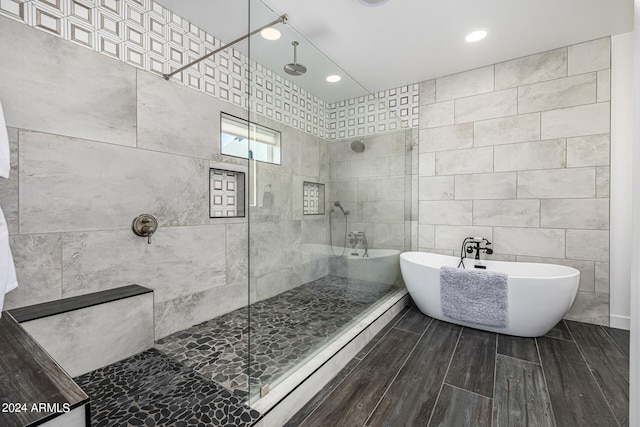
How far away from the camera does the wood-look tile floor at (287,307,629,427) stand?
146 cm

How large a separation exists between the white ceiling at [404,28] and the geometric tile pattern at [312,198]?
0.72 metres

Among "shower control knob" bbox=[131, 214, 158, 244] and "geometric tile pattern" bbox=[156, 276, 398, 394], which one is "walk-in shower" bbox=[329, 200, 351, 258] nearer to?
"geometric tile pattern" bbox=[156, 276, 398, 394]

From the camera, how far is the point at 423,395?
1.63 m

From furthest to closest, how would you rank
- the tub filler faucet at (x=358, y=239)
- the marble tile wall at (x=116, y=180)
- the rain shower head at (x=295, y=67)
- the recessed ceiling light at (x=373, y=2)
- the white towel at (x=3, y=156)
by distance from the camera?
the tub filler faucet at (x=358, y=239) → the recessed ceiling light at (x=373, y=2) → the rain shower head at (x=295, y=67) → the marble tile wall at (x=116, y=180) → the white towel at (x=3, y=156)

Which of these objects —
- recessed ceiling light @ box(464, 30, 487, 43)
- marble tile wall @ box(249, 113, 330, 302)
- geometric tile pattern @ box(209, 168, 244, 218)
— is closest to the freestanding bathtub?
marble tile wall @ box(249, 113, 330, 302)

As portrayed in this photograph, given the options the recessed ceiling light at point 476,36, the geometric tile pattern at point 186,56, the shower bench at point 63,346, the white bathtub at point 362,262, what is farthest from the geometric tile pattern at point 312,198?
the recessed ceiling light at point 476,36

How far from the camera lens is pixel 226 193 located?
2.71 meters

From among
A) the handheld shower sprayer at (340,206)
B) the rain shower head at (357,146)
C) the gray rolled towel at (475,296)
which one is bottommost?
the gray rolled towel at (475,296)

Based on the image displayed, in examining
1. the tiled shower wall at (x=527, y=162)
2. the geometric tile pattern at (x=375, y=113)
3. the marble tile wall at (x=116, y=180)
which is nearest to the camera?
the marble tile wall at (x=116, y=180)

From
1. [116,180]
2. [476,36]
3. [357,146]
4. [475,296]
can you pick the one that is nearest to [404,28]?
[476,36]

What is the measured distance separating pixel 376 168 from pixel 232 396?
7.07 ft

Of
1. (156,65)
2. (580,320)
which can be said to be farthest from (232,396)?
(580,320)

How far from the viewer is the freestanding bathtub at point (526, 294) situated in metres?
2.12

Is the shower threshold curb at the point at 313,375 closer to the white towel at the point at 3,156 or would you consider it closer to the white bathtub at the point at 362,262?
the white bathtub at the point at 362,262
